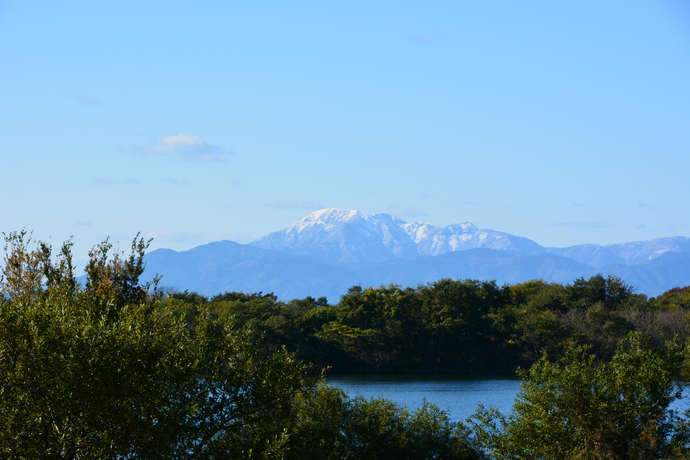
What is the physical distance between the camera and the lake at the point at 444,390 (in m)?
49.4

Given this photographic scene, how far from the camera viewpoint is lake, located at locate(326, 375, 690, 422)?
49403mm

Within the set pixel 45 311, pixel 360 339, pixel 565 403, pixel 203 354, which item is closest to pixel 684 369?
pixel 565 403

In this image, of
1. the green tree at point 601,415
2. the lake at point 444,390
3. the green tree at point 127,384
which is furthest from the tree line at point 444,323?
the green tree at point 127,384

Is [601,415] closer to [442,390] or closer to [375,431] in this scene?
[375,431]

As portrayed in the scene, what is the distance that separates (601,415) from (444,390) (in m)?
41.9

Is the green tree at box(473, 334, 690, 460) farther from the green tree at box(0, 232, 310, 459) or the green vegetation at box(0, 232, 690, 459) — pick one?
the green tree at box(0, 232, 310, 459)

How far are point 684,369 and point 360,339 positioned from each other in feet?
181

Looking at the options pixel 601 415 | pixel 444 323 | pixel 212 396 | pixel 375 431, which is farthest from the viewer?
pixel 444 323

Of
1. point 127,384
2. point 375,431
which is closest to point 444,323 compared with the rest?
point 375,431

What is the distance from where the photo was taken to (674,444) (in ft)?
65.0

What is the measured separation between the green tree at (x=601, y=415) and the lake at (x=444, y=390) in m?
22.1

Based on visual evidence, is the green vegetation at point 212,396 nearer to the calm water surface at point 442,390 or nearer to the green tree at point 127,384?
the green tree at point 127,384

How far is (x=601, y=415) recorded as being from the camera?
20031mm

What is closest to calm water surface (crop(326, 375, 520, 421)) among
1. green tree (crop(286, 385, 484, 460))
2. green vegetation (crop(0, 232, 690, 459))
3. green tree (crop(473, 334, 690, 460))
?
green tree (crop(286, 385, 484, 460))
